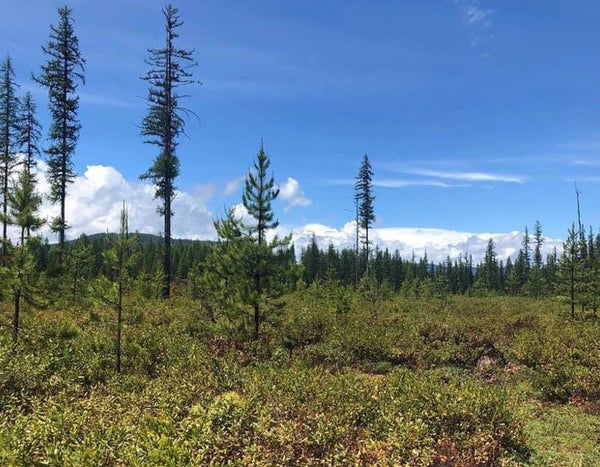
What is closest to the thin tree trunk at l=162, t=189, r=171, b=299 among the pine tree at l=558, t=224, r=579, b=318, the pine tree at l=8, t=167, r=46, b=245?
the pine tree at l=8, t=167, r=46, b=245

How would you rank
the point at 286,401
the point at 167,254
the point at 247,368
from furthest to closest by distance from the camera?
1. the point at 167,254
2. the point at 247,368
3. the point at 286,401

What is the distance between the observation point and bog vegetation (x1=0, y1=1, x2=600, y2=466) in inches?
264

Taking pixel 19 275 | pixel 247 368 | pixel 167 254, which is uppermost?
Result: pixel 167 254

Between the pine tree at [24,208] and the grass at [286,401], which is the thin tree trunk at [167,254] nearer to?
the grass at [286,401]

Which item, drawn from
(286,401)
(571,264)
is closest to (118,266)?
(286,401)

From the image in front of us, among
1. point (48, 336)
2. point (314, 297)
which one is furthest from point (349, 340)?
point (314, 297)

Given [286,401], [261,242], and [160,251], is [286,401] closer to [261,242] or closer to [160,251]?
[261,242]

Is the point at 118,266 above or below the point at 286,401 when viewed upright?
above

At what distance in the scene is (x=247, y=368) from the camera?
12211mm

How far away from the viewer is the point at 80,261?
3278 cm

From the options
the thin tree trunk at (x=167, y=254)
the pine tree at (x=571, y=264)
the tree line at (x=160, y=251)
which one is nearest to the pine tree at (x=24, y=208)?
the tree line at (x=160, y=251)

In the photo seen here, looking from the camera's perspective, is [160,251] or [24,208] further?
[160,251]

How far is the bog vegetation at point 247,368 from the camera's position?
6.70 metres

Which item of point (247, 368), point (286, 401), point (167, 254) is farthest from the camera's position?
point (167, 254)
